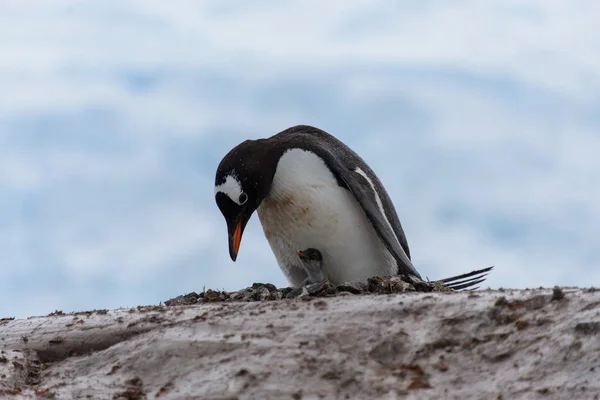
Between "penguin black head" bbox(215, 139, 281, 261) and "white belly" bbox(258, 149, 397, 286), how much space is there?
144mm

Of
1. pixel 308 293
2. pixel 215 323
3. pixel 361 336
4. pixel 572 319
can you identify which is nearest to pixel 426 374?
pixel 361 336

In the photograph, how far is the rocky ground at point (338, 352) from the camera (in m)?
4.75

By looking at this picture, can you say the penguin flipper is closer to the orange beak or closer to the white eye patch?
the white eye patch

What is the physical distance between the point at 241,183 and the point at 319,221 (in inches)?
28.1

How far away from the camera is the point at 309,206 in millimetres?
7941

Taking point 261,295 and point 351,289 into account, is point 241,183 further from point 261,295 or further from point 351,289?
point 351,289

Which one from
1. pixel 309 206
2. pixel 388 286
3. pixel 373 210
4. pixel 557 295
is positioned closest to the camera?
pixel 557 295

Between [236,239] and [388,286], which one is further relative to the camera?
[236,239]

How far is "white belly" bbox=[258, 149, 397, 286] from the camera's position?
26.2 feet

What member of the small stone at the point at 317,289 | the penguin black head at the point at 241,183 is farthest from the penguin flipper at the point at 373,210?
the small stone at the point at 317,289

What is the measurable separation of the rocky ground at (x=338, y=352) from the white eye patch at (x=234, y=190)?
1.80 m

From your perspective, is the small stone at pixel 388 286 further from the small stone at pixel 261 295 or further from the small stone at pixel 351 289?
the small stone at pixel 261 295

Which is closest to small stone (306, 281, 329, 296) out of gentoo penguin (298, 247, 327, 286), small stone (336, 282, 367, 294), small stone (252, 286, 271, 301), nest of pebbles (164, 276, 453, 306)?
nest of pebbles (164, 276, 453, 306)

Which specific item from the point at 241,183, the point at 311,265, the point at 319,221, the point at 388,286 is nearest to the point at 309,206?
the point at 319,221
